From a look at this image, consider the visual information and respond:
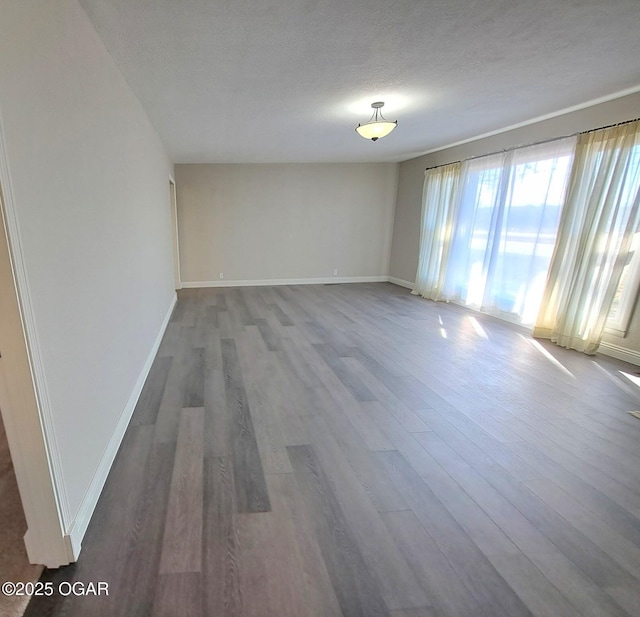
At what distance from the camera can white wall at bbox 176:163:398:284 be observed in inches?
272

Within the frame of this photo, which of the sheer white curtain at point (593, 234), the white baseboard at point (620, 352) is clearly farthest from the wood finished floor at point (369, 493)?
the sheer white curtain at point (593, 234)

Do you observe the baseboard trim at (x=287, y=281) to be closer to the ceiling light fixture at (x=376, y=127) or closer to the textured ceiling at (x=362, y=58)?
the textured ceiling at (x=362, y=58)

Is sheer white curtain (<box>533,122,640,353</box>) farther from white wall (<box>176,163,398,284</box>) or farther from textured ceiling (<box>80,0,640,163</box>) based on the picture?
white wall (<box>176,163,398,284</box>)

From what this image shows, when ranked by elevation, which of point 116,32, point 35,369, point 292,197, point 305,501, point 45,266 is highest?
point 116,32

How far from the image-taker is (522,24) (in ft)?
6.82

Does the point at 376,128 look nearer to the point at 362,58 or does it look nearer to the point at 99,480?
the point at 362,58

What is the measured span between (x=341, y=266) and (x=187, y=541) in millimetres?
6800

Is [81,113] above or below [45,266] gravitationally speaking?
above

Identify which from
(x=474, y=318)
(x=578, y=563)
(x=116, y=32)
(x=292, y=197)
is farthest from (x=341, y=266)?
(x=578, y=563)

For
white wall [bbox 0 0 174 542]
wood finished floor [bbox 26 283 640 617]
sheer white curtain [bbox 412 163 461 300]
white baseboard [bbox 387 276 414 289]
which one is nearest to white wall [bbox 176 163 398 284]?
white baseboard [bbox 387 276 414 289]

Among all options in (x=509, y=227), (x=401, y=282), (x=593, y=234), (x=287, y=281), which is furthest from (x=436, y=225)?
(x=287, y=281)

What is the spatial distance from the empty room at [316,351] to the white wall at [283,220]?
6.60ft

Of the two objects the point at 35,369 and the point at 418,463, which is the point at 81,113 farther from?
the point at 418,463

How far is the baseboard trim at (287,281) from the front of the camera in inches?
283
